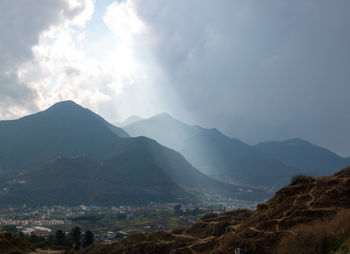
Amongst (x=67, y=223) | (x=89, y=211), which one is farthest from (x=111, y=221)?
(x=89, y=211)

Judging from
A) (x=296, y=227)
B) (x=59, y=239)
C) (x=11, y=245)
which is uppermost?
(x=296, y=227)

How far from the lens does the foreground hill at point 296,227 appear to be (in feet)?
67.4

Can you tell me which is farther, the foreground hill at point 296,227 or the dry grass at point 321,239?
the foreground hill at point 296,227

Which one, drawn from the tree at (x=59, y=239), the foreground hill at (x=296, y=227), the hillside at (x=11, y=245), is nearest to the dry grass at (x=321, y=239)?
the foreground hill at (x=296, y=227)

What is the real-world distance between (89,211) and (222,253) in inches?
6797

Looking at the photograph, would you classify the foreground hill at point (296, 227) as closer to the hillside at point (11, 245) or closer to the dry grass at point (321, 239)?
the dry grass at point (321, 239)

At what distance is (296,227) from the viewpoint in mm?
26578

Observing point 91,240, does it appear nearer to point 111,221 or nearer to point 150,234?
point 150,234

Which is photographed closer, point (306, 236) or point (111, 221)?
point (306, 236)

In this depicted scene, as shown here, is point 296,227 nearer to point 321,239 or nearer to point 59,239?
point 321,239

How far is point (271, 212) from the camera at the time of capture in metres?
33.8

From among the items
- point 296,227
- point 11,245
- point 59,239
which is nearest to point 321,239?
point 296,227

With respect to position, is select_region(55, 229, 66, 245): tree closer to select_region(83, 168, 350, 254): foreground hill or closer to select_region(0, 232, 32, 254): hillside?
select_region(0, 232, 32, 254): hillside

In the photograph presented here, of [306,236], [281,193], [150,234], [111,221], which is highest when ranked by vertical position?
[281,193]
